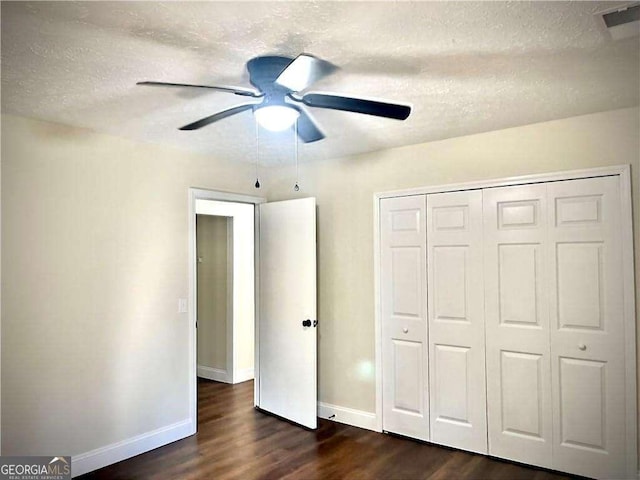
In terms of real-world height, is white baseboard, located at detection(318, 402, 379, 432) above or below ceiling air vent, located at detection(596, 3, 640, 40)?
below

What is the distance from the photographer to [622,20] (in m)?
1.80

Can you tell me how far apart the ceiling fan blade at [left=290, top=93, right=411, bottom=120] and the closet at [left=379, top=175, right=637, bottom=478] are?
5.45 ft

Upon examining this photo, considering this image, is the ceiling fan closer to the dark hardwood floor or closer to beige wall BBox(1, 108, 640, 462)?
beige wall BBox(1, 108, 640, 462)

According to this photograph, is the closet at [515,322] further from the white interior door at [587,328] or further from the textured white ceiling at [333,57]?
the textured white ceiling at [333,57]

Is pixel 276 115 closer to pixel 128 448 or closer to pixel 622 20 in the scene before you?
pixel 622 20

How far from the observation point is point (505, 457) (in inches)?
129

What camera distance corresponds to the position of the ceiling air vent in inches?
68.2

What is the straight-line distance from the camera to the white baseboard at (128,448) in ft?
10.2

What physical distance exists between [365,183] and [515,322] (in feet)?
5.50

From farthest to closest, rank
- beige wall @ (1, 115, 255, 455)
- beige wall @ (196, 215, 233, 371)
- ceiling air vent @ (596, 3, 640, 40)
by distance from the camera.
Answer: beige wall @ (196, 215, 233, 371), beige wall @ (1, 115, 255, 455), ceiling air vent @ (596, 3, 640, 40)

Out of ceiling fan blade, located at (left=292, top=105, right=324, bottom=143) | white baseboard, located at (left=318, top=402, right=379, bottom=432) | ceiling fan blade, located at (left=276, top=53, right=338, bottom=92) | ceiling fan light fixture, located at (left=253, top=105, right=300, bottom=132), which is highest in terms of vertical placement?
ceiling fan blade, located at (left=276, top=53, right=338, bottom=92)

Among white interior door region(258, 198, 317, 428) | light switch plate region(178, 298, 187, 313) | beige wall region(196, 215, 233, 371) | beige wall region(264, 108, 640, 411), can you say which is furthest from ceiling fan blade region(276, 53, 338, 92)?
beige wall region(196, 215, 233, 371)

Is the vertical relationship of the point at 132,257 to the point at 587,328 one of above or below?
above

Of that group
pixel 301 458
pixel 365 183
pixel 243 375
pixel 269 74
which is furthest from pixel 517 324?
pixel 243 375
